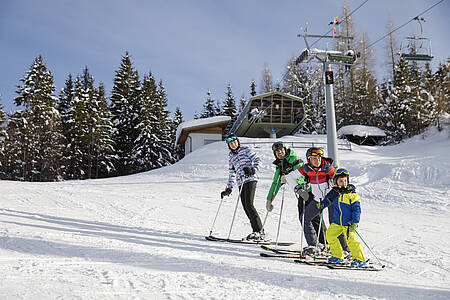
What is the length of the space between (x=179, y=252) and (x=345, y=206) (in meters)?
2.22

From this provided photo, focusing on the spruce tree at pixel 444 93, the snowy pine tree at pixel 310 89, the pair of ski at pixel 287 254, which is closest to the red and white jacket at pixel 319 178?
the pair of ski at pixel 287 254

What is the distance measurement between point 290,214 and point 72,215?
516 cm

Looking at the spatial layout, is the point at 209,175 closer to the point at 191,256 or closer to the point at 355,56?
the point at 355,56

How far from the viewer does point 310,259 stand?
4.15 m

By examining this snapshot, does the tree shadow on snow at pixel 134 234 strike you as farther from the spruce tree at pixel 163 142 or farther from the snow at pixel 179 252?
the spruce tree at pixel 163 142

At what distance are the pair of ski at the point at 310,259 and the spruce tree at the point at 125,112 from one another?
94.2 ft

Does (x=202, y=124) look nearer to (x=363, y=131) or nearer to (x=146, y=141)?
(x=146, y=141)

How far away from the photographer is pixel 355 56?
517 inches

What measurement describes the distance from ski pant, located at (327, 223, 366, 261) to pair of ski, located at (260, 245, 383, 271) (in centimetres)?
13

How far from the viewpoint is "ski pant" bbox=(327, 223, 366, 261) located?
3936mm

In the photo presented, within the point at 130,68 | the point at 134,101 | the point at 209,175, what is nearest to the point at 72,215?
the point at 209,175

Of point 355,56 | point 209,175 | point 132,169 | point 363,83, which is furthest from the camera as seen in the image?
point 363,83

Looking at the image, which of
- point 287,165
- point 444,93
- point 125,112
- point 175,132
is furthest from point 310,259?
point 175,132

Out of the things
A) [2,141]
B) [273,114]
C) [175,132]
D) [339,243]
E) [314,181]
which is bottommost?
[339,243]
